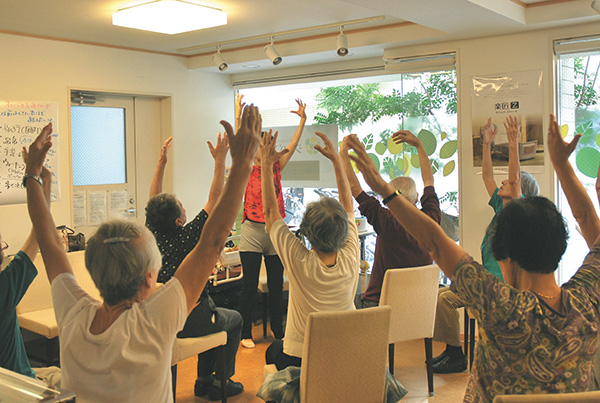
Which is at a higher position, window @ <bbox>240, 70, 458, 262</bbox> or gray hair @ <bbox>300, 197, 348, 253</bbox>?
window @ <bbox>240, 70, 458, 262</bbox>

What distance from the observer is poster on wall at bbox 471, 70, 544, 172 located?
14.5 feet

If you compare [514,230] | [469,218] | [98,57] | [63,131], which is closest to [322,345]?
[514,230]

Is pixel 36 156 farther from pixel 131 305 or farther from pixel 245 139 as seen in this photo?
pixel 245 139

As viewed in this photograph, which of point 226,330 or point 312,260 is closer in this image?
point 312,260

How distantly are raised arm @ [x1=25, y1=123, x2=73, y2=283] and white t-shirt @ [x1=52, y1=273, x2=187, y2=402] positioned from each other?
0.19 meters

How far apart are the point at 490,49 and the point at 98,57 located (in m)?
3.48

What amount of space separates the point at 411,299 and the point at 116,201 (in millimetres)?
3516

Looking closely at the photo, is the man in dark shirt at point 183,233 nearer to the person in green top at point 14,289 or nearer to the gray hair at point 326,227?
the gray hair at point 326,227

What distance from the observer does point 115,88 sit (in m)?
5.63

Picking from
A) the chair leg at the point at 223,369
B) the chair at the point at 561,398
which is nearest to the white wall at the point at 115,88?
the chair leg at the point at 223,369

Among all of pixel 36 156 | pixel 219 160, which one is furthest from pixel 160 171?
pixel 36 156

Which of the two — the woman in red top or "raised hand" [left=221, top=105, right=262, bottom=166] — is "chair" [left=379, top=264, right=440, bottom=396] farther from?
"raised hand" [left=221, top=105, right=262, bottom=166]

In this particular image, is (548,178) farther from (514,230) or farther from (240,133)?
(240,133)

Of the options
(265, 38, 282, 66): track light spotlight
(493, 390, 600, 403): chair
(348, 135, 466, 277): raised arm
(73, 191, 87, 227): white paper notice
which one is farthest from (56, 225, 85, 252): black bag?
(493, 390, 600, 403): chair
